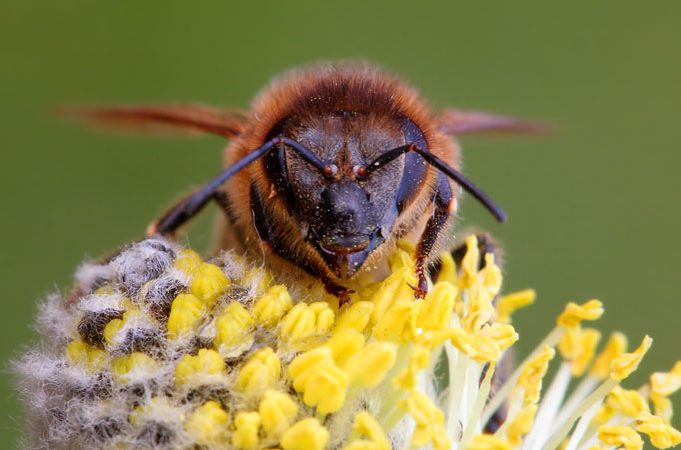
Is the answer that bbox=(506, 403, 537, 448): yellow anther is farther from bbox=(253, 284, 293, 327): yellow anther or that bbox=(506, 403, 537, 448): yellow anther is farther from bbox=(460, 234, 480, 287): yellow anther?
bbox=(253, 284, 293, 327): yellow anther

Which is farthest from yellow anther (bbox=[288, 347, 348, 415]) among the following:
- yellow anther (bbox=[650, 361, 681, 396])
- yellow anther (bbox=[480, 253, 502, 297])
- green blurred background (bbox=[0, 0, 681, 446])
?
green blurred background (bbox=[0, 0, 681, 446])

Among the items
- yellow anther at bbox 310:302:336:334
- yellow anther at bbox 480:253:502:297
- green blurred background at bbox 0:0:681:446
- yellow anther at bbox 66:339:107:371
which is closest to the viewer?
yellow anther at bbox 66:339:107:371

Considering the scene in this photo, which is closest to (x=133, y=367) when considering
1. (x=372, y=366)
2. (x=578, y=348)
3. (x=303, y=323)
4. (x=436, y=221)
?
(x=303, y=323)

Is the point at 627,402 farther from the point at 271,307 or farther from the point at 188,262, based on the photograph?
the point at 188,262

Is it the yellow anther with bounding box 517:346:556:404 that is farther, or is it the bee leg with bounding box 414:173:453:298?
the yellow anther with bounding box 517:346:556:404

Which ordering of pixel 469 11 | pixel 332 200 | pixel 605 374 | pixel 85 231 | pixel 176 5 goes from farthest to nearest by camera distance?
1. pixel 469 11
2. pixel 176 5
3. pixel 85 231
4. pixel 605 374
5. pixel 332 200

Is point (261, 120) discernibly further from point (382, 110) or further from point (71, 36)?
point (71, 36)

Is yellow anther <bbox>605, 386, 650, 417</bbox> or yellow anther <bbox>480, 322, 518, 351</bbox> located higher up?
yellow anther <bbox>480, 322, 518, 351</bbox>

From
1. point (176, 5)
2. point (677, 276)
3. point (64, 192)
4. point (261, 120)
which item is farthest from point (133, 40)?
point (261, 120)
